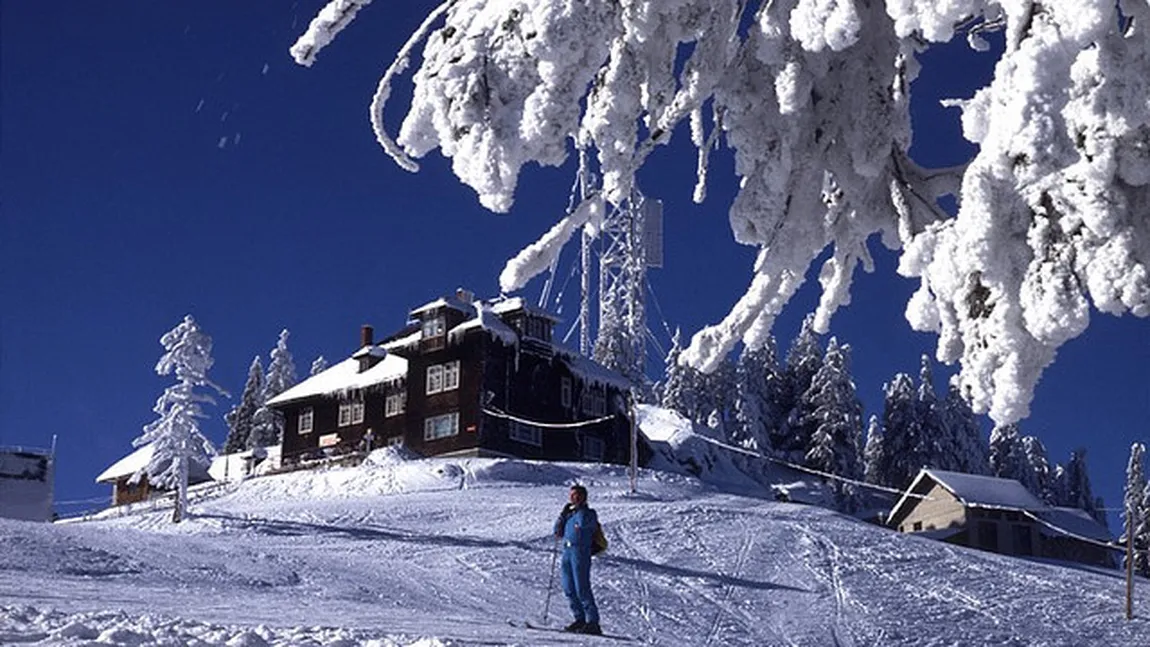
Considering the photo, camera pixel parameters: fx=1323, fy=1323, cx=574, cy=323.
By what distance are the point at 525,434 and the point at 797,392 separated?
3533 cm

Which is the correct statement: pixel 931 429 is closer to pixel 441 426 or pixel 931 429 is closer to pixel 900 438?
pixel 900 438

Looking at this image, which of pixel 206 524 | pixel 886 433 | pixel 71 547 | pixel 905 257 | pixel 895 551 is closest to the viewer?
pixel 905 257

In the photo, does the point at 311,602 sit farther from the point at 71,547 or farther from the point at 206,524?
the point at 206,524

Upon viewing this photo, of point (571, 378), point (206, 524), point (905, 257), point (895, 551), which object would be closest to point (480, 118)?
point (905, 257)

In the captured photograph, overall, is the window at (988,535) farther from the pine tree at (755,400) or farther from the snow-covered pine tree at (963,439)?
the snow-covered pine tree at (963,439)

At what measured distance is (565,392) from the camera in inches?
2096

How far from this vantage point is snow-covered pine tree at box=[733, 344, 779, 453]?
76500 mm

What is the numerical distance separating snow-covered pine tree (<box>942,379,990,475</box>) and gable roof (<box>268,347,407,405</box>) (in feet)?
122

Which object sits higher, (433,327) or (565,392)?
(433,327)

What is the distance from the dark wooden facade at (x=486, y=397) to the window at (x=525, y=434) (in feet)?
0.13

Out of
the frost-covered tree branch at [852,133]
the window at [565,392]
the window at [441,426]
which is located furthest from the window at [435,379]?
the frost-covered tree branch at [852,133]

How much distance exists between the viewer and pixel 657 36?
6.39 metres

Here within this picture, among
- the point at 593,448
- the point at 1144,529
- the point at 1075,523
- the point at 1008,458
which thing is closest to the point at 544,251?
the point at 593,448

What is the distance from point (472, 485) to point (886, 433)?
46081mm
